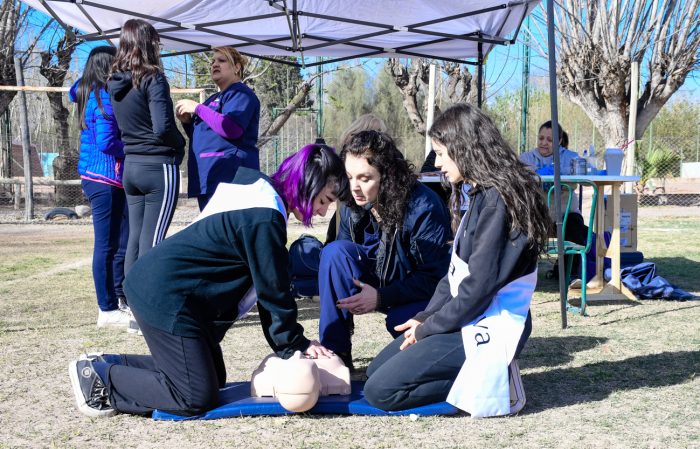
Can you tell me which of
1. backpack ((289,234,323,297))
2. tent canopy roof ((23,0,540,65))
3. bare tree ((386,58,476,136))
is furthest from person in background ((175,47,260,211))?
bare tree ((386,58,476,136))

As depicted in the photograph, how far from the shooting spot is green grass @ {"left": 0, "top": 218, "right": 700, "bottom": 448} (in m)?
2.53

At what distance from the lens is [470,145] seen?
278 cm

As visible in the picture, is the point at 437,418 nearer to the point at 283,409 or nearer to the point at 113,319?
the point at 283,409

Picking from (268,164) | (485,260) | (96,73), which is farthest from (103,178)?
(268,164)

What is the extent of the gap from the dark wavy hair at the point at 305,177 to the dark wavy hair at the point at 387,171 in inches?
17.9

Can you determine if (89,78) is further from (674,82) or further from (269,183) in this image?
(674,82)

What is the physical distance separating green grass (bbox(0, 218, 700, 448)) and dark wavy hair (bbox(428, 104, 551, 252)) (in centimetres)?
70

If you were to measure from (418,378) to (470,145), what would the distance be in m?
0.90

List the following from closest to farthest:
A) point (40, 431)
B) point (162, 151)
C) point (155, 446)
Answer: point (155, 446) < point (40, 431) < point (162, 151)

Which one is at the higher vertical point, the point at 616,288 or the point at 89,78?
the point at 89,78

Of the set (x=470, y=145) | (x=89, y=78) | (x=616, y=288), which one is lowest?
(x=616, y=288)

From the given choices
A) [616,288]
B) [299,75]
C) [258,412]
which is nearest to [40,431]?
[258,412]

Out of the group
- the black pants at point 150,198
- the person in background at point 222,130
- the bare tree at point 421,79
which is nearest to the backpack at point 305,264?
the person in background at point 222,130

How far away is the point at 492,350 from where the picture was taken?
2637mm
